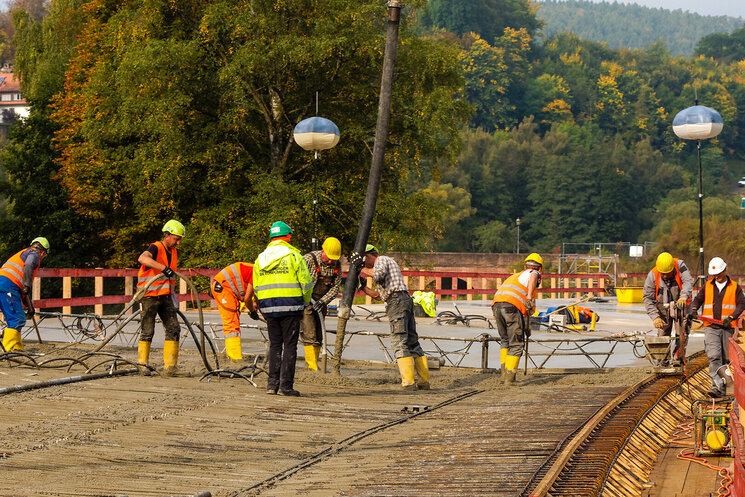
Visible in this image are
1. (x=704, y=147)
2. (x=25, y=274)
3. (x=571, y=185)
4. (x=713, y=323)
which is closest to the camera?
(x=713, y=323)

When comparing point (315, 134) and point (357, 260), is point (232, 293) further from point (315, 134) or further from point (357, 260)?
point (315, 134)

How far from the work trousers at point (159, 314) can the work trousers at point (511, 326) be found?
3.66 meters

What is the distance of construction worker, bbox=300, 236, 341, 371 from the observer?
39.4 ft

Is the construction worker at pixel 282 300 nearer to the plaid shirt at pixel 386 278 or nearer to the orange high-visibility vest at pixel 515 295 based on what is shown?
the plaid shirt at pixel 386 278

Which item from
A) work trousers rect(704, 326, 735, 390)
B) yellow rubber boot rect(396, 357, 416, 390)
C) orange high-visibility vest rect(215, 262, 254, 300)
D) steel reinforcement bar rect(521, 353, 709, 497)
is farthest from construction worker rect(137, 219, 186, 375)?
work trousers rect(704, 326, 735, 390)

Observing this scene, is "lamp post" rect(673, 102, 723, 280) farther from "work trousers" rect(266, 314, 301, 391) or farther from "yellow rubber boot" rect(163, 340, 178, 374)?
"yellow rubber boot" rect(163, 340, 178, 374)

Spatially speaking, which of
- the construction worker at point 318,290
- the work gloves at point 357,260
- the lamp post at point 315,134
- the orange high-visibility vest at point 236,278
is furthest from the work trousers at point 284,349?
the lamp post at point 315,134

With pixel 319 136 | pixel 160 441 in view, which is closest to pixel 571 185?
pixel 319 136

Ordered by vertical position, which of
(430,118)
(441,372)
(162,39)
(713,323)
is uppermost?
(162,39)

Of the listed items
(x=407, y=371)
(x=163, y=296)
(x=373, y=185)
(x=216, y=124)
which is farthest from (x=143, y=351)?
(x=216, y=124)

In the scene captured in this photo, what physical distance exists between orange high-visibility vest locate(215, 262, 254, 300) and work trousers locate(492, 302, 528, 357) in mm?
2992

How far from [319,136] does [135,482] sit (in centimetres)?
810

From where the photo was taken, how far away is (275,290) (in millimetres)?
9898

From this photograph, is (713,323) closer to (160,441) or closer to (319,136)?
(319,136)
